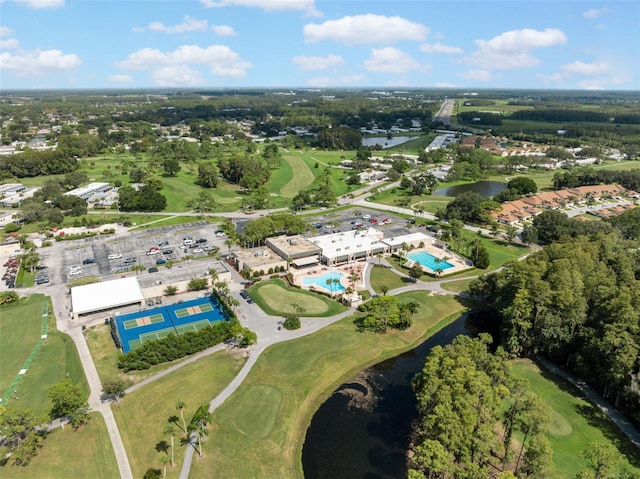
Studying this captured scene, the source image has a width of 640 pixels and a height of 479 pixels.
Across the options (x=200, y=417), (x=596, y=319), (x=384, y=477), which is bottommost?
(x=384, y=477)

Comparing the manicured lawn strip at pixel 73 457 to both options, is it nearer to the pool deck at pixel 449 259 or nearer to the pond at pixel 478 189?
the pool deck at pixel 449 259

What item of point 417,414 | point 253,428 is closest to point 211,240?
point 253,428

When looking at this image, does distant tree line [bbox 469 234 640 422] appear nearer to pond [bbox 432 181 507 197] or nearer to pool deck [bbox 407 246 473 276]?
pool deck [bbox 407 246 473 276]

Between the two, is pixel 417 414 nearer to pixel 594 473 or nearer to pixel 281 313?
pixel 594 473

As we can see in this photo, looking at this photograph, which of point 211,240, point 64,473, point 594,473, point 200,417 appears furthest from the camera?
point 211,240

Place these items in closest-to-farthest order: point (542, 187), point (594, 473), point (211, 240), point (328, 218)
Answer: point (594, 473)
point (211, 240)
point (328, 218)
point (542, 187)

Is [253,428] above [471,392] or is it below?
below

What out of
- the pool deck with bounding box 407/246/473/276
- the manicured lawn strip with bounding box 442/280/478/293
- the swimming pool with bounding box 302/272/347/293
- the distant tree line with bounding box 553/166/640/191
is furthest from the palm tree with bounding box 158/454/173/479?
the distant tree line with bounding box 553/166/640/191

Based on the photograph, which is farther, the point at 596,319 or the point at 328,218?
the point at 328,218
